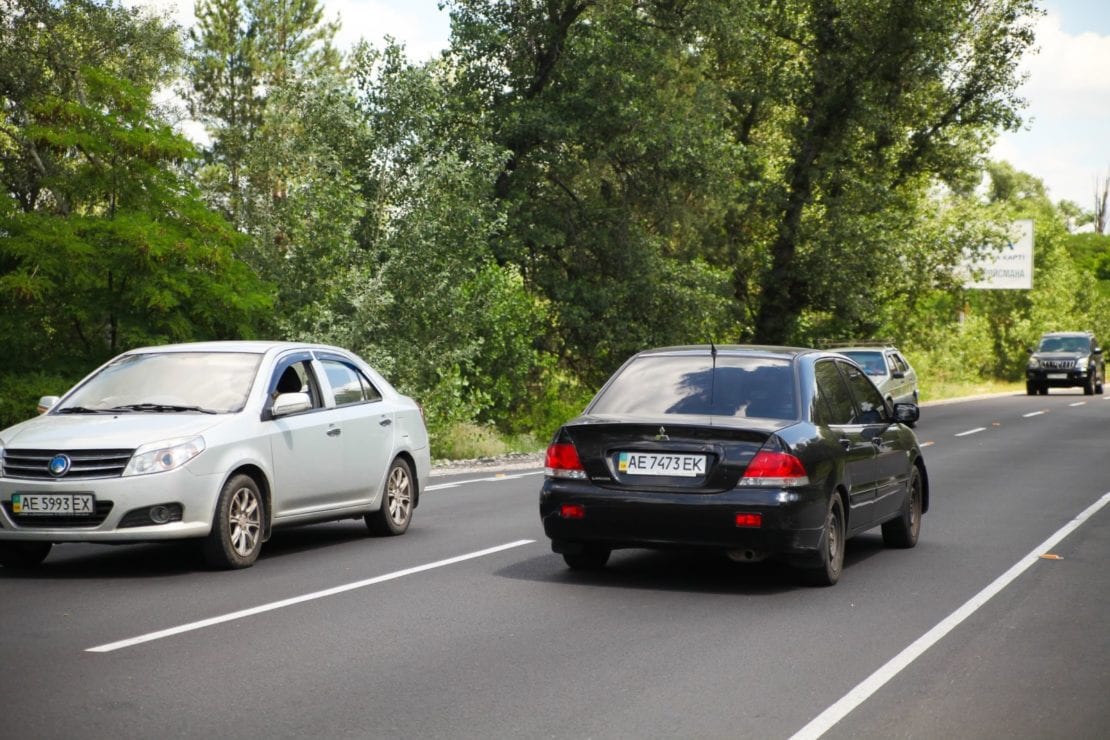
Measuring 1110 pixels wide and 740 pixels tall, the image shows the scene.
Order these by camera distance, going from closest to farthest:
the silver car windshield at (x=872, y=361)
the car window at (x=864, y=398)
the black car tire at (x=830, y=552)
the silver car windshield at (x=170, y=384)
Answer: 1. the black car tire at (x=830, y=552)
2. the silver car windshield at (x=170, y=384)
3. the car window at (x=864, y=398)
4. the silver car windshield at (x=872, y=361)

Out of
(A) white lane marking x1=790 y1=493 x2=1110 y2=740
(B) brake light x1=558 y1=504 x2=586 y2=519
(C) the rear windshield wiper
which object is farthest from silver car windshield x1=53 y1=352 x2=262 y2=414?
(A) white lane marking x1=790 y1=493 x2=1110 y2=740

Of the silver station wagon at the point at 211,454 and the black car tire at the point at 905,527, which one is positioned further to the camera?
the black car tire at the point at 905,527

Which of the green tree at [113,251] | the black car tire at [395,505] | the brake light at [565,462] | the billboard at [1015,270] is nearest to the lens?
the brake light at [565,462]

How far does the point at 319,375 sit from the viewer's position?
1159 centimetres

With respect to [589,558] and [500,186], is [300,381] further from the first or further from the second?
[500,186]

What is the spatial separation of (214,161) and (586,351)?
1604cm

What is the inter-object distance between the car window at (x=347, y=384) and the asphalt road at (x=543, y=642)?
1.19 metres

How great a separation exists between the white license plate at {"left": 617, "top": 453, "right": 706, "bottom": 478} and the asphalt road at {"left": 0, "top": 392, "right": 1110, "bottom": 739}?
0.78m

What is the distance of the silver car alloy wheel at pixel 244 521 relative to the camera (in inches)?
399

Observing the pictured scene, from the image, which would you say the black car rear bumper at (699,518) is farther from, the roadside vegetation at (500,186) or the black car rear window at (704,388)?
the roadside vegetation at (500,186)

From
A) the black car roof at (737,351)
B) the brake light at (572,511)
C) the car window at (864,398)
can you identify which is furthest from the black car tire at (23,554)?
the car window at (864,398)

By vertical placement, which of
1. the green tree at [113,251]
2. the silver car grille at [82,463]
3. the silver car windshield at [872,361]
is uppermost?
the green tree at [113,251]

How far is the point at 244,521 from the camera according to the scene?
33.7ft

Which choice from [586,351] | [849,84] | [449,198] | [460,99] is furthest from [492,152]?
[849,84]
